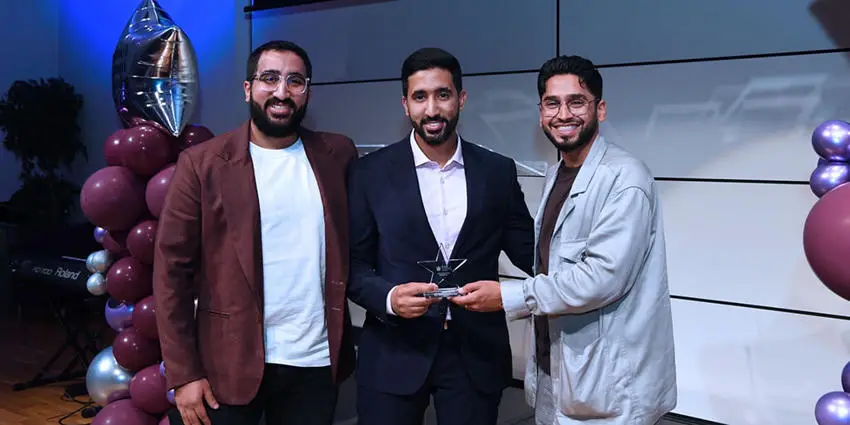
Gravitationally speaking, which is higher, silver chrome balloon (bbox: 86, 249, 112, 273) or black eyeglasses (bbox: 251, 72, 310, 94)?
black eyeglasses (bbox: 251, 72, 310, 94)

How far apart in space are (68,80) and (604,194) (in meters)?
6.36

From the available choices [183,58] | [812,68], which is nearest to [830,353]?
[812,68]

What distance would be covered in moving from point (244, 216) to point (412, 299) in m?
0.53

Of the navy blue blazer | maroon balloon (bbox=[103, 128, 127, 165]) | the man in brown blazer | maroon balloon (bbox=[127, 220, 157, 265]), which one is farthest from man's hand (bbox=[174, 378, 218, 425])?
maroon balloon (bbox=[103, 128, 127, 165])

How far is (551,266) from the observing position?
1896 mm

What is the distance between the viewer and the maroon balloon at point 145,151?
11.2 feet

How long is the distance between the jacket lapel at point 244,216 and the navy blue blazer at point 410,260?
0.82ft

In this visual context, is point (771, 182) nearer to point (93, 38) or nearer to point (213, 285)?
point (213, 285)

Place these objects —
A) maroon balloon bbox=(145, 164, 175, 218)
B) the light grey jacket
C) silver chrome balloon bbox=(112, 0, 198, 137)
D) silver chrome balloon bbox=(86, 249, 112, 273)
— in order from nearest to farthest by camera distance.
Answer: the light grey jacket, maroon balloon bbox=(145, 164, 175, 218), silver chrome balloon bbox=(112, 0, 198, 137), silver chrome balloon bbox=(86, 249, 112, 273)

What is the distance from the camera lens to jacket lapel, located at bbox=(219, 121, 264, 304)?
2031 mm

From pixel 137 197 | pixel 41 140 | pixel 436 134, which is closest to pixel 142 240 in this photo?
pixel 137 197

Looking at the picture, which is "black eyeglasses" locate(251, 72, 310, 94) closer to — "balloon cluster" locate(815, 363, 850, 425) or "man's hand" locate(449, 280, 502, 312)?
"man's hand" locate(449, 280, 502, 312)

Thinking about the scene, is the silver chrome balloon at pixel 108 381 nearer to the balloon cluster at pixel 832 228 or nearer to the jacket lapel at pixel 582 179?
the jacket lapel at pixel 582 179

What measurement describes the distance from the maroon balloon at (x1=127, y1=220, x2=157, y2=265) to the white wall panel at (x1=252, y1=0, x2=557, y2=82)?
161 centimetres
